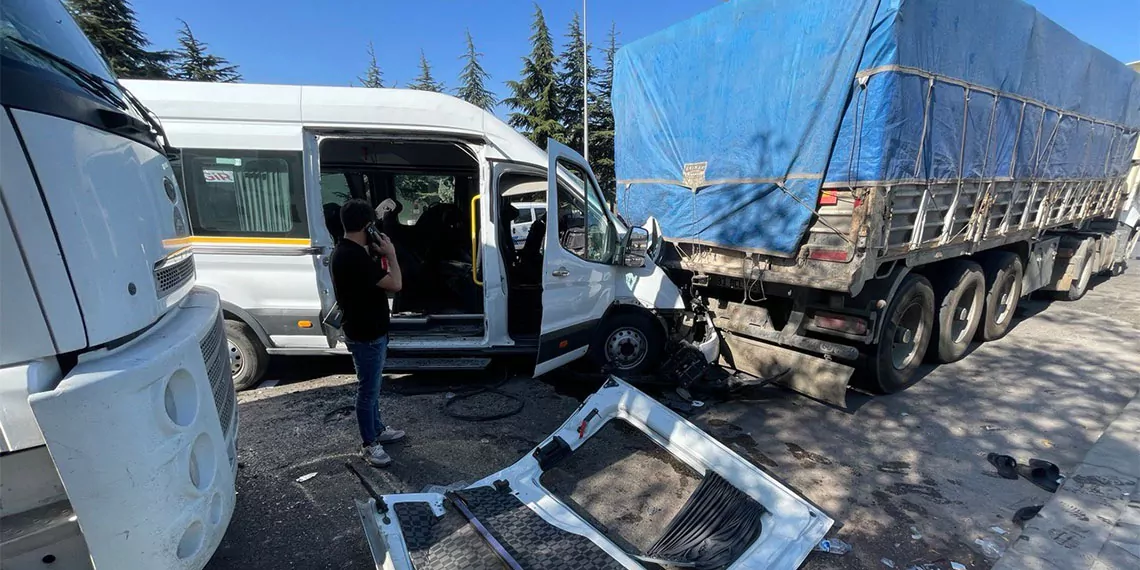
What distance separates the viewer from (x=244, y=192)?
13.0 feet

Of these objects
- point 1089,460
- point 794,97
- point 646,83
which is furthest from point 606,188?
point 1089,460

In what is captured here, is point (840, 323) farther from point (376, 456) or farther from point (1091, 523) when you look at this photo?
point (376, 456)

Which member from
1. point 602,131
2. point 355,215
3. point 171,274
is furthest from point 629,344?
point 602,131

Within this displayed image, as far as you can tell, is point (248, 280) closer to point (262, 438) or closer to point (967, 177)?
point (262, 438)

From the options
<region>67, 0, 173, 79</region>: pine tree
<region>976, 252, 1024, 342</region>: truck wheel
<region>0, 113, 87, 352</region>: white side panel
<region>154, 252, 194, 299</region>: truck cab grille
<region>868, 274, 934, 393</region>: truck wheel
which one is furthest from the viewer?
<region>67, 0, 173, 79</region>: pine tree

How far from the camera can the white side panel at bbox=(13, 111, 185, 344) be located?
1.33 meters

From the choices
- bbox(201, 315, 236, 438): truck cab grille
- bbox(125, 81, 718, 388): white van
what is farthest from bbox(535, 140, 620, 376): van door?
bbox(201, 315, 236, 438): truck cab grille

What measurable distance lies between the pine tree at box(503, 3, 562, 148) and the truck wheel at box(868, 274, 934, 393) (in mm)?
16097

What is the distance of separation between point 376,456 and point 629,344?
2.49m

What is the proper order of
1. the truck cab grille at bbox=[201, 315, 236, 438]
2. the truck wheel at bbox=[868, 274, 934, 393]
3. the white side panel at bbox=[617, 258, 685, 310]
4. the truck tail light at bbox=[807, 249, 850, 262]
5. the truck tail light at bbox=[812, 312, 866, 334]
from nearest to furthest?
the truck cab grille at bbox=[201, 315, 236, 438], the truck tail light at bbox=[807, 249, 850, 262], the truck tail light at bbox=[812, 312, 866, 334], the truck wheel at bbox=[868, 274, 934, 393], the white side panel at bbox=[617, 258, 685, 310]

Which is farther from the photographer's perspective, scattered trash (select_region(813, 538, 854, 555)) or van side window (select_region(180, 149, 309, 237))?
van side window (select_region(180, 149, 309, 237))

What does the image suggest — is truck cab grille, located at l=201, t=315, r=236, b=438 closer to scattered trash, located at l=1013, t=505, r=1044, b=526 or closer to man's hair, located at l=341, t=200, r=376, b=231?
man's hair, located at l=341, t=200, r=376, b=231

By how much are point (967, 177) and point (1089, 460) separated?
2.52 meters

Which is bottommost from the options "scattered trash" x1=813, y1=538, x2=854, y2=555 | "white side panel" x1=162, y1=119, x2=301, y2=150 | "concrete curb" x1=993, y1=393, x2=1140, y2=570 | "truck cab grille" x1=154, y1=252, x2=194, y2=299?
"scattered trash" x1=813, y1=538, x2=854, y2=555
